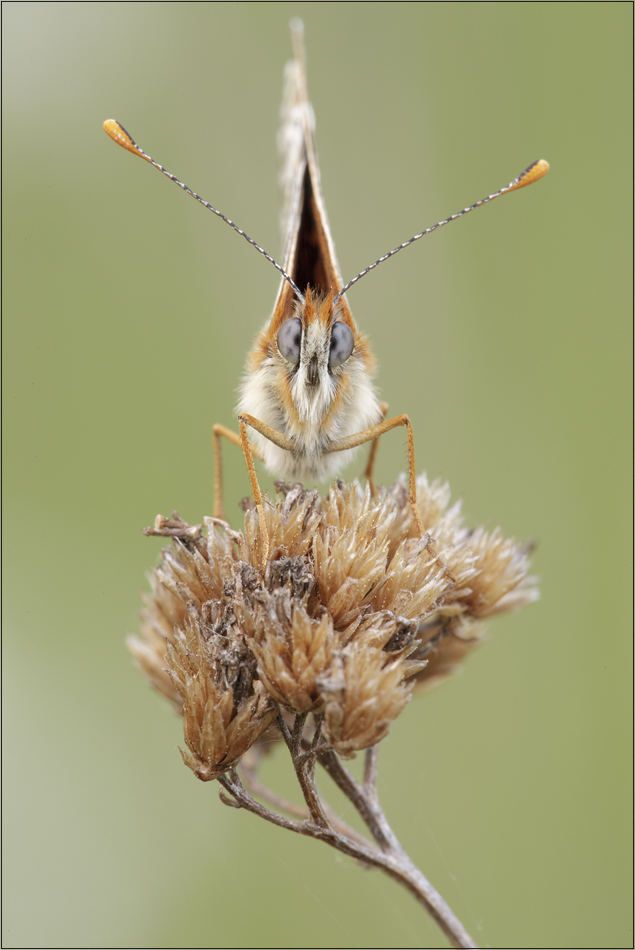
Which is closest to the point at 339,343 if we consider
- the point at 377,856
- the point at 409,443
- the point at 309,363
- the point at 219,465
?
the point at 309,363

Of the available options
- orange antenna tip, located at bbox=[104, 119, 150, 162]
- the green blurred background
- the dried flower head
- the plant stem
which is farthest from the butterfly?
the green blurred background

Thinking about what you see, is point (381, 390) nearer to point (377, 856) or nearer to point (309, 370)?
point (309, 370)

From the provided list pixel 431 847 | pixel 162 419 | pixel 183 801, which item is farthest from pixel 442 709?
pixel 162 419

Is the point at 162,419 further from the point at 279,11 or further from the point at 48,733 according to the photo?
the point at 279,11

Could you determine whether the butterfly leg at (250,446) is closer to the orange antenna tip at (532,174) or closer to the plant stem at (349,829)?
the plant stem at (349,829)

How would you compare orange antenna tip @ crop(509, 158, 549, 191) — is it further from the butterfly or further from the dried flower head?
the dried flower head
